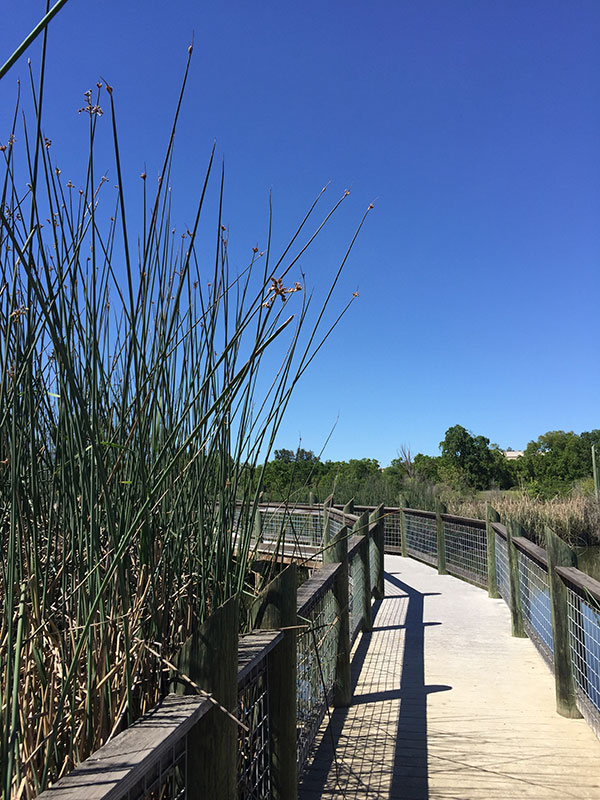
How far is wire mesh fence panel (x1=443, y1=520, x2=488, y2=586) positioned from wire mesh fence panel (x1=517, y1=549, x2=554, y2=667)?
2134 millimetres

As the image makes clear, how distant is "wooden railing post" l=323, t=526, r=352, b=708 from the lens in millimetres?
3270

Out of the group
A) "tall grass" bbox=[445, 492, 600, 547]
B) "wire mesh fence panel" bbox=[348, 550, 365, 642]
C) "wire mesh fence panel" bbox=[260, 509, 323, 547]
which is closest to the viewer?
"wire mesh fence panel" bbox=[260, 509, 323, 547]

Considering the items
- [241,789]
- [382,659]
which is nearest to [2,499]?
[241,789]

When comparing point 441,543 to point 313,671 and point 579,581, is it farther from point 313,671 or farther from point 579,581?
point 313,671

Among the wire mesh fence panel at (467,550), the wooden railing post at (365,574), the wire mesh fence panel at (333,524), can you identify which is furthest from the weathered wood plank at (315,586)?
the wire mesh fence panel at (467,550)

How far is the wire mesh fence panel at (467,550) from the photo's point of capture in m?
6.82

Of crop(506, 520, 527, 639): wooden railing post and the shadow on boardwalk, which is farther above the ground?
crop(506, 520, 527, 639): wooden railing post

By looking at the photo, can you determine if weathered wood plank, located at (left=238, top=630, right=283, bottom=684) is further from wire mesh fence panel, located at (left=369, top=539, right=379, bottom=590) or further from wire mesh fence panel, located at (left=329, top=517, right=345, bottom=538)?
wire mesh fence panel, located at (left=329, top=517, right=345, bottom=538)

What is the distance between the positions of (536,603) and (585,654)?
1.15 meters

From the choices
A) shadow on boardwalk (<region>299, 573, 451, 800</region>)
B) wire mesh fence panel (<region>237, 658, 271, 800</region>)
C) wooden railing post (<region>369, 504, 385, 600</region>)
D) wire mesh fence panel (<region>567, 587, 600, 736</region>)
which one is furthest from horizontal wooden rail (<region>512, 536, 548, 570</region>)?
wire mesh fence panel (<region>237, 658, 271, 800</region>)

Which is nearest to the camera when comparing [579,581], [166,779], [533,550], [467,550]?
[166,779]

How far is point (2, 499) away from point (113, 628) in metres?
0.33

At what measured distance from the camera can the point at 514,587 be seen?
476 cm

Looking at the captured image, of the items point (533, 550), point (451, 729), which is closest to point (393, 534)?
point (533, 550)
